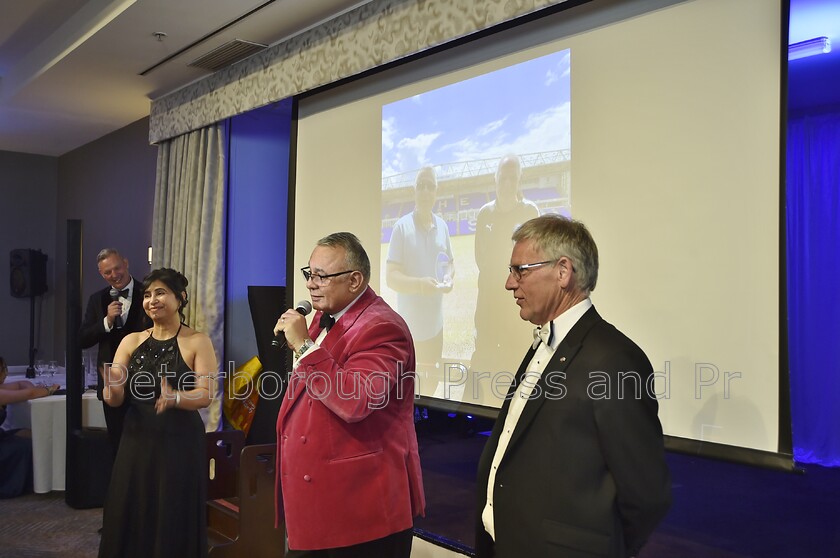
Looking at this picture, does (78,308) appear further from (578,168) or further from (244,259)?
(578,168)

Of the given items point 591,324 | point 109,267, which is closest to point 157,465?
point 109,267

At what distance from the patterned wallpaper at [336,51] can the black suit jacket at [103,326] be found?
137cm

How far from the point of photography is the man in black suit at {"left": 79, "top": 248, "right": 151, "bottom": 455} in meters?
4.17

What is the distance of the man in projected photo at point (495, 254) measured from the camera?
9.62ft

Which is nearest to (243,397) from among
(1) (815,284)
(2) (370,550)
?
(2) (370,550)

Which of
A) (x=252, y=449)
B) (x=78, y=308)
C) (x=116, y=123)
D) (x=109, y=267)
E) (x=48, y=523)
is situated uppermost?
(x=116, y=123)

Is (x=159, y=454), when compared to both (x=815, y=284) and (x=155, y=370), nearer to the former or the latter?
(x=155, y=370)

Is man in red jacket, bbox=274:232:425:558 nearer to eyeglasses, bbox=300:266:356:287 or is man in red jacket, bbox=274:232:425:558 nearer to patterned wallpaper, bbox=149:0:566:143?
eyeglasses, bbox=300:266:356:287

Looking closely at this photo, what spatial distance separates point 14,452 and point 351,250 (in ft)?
13.3

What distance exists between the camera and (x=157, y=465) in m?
2.94

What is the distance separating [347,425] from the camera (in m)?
2.06

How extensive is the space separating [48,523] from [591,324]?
4.10 metres

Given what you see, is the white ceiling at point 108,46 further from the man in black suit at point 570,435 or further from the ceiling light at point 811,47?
the ceiling light at point 811,47

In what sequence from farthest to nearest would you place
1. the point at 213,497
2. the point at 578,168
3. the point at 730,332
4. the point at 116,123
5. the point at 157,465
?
the point at 116,123, the point at 213,497, the point at 157,465, the point at 578,168, the point at 730,332
